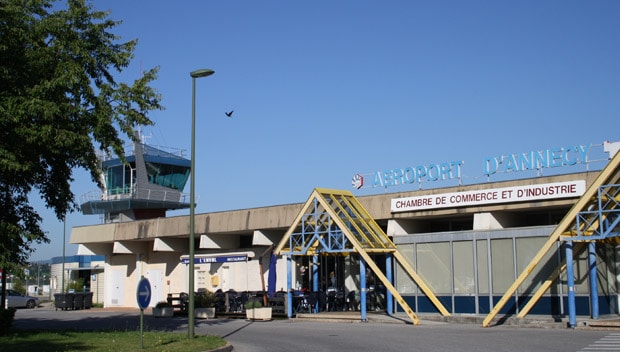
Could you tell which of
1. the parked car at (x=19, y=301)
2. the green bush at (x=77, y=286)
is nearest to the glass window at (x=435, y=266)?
the green bush at (x=77, y=286)

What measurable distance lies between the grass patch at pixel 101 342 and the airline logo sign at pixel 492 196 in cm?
1186

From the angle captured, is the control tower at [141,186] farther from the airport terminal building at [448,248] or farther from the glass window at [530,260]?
the glass window at [530,260]

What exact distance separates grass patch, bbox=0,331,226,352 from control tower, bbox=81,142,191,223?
3202 centimetres

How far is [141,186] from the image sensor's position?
5297 centimetres

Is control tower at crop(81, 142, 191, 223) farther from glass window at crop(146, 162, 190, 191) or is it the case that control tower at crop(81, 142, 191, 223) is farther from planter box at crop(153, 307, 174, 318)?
planter box at crop(153, 307, 174, 318)

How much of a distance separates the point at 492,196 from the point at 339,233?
620 centimetres

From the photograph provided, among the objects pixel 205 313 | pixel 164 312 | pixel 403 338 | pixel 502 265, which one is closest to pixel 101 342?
pixel 403 338

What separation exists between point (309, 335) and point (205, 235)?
17.9m

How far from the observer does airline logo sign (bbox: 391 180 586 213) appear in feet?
79.9

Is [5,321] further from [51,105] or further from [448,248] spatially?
[448,248]

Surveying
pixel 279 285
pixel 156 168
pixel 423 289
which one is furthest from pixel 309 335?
pixel 156 168

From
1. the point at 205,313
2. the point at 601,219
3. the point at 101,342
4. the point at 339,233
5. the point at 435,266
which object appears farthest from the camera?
the point at 205,313

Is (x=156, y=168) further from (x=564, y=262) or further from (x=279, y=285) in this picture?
(x=564, y=262)

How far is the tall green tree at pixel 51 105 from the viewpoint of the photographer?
741 inches
